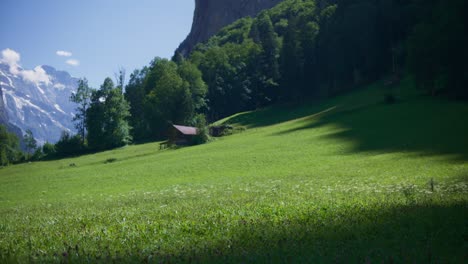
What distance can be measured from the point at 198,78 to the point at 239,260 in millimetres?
115088

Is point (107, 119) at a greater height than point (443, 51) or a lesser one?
greater

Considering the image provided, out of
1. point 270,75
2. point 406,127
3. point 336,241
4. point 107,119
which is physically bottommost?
point 336,241

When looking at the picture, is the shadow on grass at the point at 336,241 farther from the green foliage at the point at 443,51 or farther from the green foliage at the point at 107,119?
the green foliage at the point at 107,119

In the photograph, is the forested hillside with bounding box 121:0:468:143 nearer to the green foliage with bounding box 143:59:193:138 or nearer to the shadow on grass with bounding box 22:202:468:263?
the green foliage with bounding box 143:59:193:138

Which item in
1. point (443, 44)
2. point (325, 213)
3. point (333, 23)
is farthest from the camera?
point (333, 23)

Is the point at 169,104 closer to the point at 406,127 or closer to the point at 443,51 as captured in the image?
the point at 443,51

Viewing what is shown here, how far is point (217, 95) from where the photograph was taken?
130m

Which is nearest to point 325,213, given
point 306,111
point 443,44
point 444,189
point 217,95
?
point 444,189

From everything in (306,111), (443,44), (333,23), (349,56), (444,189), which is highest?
(333,23)

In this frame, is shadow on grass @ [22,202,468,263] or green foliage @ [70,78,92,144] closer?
shadow on grass @ [22,202,468,263]

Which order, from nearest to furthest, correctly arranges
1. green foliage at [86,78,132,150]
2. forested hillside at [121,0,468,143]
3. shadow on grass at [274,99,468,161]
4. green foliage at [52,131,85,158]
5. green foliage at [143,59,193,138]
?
shadow on grass at [274,99,468,161], forested hillside at [121,0,468,143], green foliage at [52,131,85,158], green foliage at [86,78,132,150], green foliage at [143,59,193,138]

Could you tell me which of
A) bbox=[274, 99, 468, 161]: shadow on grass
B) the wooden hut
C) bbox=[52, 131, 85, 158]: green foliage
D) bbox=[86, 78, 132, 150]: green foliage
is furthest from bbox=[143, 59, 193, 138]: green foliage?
bbox=[274, 99, 468, 161]: shadow on grass

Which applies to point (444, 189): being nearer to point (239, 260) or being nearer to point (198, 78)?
point (239, 260)

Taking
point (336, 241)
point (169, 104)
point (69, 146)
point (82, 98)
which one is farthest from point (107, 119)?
point (336, 241)
